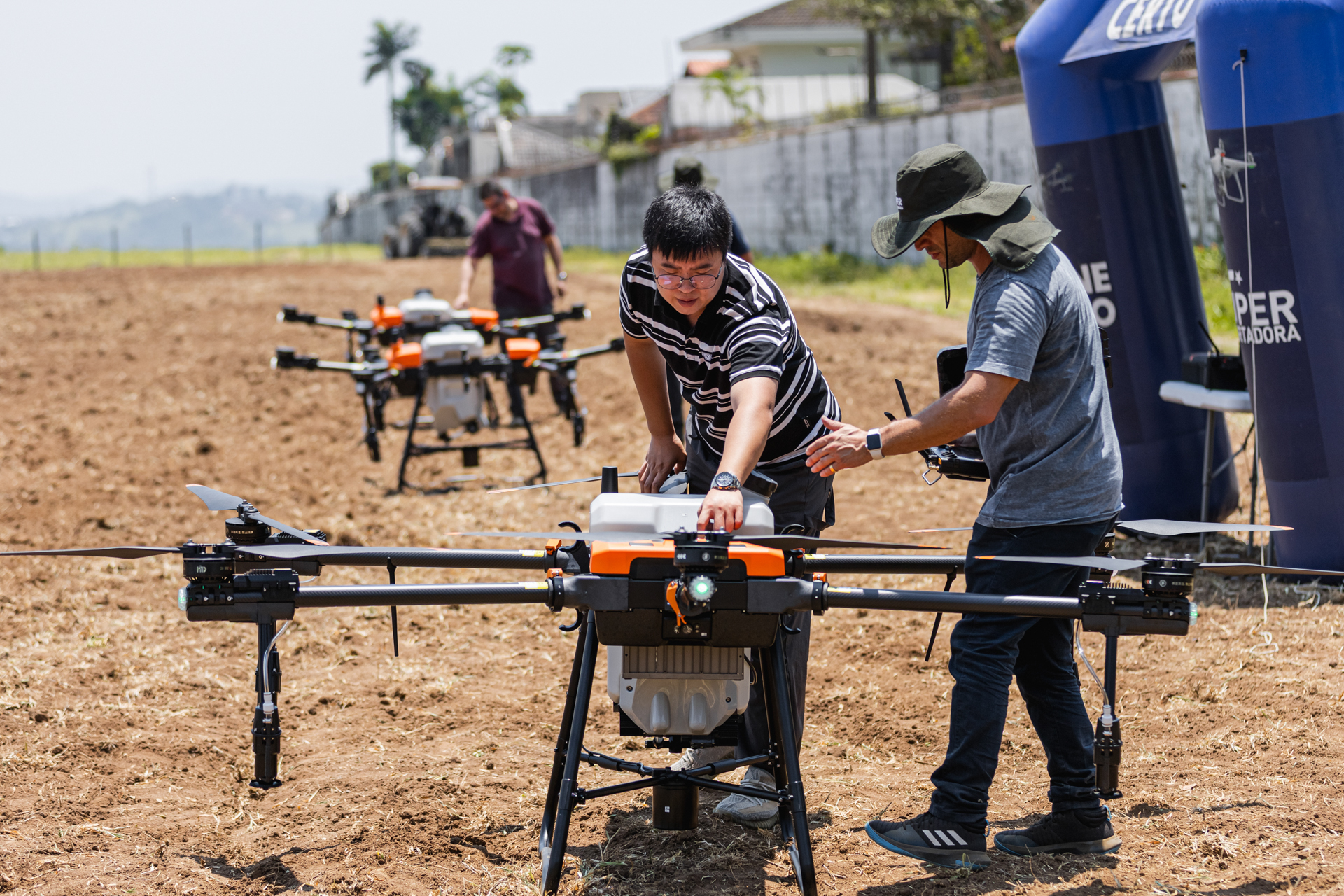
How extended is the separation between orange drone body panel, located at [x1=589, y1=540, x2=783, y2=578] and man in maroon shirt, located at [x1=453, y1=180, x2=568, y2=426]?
23.1 ft

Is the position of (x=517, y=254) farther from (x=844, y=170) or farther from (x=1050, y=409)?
(x=844, y=170)

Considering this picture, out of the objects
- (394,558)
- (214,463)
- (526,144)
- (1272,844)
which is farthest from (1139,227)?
(526,144)

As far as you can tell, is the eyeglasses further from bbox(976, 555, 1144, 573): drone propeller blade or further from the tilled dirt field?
the tilled dirt field

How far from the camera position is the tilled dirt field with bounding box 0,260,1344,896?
350cm

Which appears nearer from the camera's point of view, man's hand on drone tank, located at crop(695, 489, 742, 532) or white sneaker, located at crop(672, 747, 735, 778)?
man's hand on drone tank, located at crop(695, 489, 742, 532)

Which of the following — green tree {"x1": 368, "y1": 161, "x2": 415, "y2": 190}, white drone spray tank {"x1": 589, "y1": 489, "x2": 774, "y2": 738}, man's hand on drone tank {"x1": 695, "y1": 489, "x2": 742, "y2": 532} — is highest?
green tree {"x1": 368, "y1": 161, "x2": 415, "y2": 190}

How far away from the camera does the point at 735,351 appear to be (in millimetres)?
3393

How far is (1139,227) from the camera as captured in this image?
7.11 meters

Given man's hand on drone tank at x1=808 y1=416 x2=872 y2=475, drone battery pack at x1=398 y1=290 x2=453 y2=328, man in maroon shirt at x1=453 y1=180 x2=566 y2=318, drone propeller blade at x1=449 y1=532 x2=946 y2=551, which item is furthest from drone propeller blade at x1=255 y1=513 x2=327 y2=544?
man in maroon shirt at x1=453 y1=180 x2=566 y2=318

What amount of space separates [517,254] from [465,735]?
6219mm

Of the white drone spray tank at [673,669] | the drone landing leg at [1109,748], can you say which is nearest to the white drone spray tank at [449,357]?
the white drone spray tank at [673,669]

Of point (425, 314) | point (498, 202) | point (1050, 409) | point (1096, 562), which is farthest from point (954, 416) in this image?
point (498, 202)

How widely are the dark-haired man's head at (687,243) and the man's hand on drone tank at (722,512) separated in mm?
602

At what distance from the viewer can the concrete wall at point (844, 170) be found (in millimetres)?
16438
